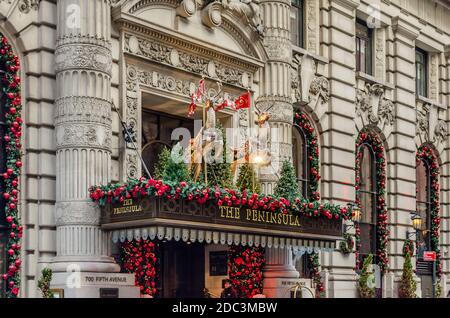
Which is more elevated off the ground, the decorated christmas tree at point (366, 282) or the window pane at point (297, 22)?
the window pane at point (297, 22)

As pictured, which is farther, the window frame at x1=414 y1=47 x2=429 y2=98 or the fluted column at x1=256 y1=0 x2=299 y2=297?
the window frame at x1=414 y1=47 x2=429 y2=98

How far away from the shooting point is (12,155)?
21.6 meters

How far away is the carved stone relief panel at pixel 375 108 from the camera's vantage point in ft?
115

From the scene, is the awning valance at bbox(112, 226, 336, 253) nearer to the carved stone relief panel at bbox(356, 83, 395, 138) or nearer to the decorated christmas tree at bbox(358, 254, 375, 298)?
the decorated christmas tree at bbox(358, 254, 375, 298)

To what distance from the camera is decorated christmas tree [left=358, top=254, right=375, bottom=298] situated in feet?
108

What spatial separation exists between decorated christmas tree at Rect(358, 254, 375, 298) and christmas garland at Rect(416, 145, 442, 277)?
7.64 meters

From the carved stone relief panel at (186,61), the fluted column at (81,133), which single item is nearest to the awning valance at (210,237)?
the fluted column at (81,133)

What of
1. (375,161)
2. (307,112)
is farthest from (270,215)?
(375,161)

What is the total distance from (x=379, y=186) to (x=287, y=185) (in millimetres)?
10968

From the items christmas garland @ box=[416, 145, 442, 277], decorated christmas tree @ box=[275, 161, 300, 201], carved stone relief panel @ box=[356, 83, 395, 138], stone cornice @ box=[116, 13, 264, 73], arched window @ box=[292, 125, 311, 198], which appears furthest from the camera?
Answer: christmas garland @ box=[416, 145, 442, 277]

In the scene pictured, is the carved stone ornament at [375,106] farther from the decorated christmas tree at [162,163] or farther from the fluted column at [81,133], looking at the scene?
the fluted column at [81,133]

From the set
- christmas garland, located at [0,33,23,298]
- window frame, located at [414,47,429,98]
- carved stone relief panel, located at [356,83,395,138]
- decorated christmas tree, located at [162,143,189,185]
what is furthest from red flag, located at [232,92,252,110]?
window frame, located at [414,47,429,98]

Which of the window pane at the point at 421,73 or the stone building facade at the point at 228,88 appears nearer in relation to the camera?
the stone building facade at the point at 228,88

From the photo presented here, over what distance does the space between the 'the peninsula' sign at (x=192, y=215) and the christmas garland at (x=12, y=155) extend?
7.18 feet
